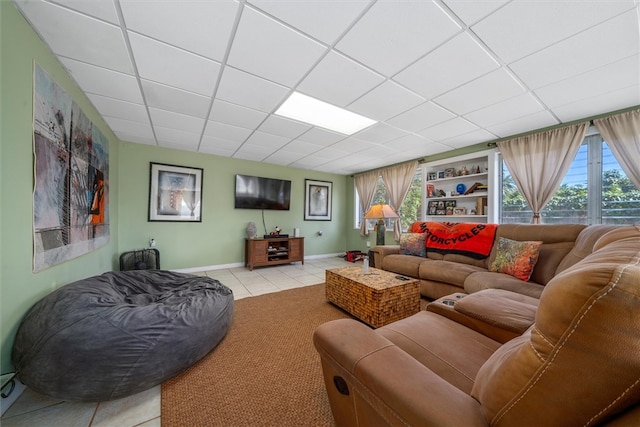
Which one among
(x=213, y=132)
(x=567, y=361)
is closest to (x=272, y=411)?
(x=567, y=361)

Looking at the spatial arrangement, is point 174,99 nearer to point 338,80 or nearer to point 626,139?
point 338,80

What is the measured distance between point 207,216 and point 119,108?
7.40 ft

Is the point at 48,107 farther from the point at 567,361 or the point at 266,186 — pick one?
the point at 266,186

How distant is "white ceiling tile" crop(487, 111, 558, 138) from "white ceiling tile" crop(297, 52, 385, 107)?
2046 mm

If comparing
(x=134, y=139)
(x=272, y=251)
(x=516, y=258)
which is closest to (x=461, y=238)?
(x=516, y=258)

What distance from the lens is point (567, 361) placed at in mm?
427

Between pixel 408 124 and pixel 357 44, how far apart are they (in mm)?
1591

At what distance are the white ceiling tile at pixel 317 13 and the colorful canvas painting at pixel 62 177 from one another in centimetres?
168

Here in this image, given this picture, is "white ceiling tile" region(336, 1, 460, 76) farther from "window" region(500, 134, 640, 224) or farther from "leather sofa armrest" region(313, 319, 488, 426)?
"window" region(500, 134, 640, 224)

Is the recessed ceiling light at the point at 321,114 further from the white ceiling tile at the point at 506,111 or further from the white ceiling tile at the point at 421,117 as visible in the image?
the white ceiling tile at the point at 506,111

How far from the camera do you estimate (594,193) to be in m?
2.68

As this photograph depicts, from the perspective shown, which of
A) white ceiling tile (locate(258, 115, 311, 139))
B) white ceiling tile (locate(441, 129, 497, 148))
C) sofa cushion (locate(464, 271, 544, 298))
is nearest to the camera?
sofa cushion (locate(464, 271, 544, 298))

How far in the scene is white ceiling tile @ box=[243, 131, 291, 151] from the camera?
3355 millimetres

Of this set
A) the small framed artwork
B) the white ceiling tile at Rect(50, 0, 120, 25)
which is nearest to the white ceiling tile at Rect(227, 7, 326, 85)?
the white ceiling tile at Rect(50, 0, 120, 25)
